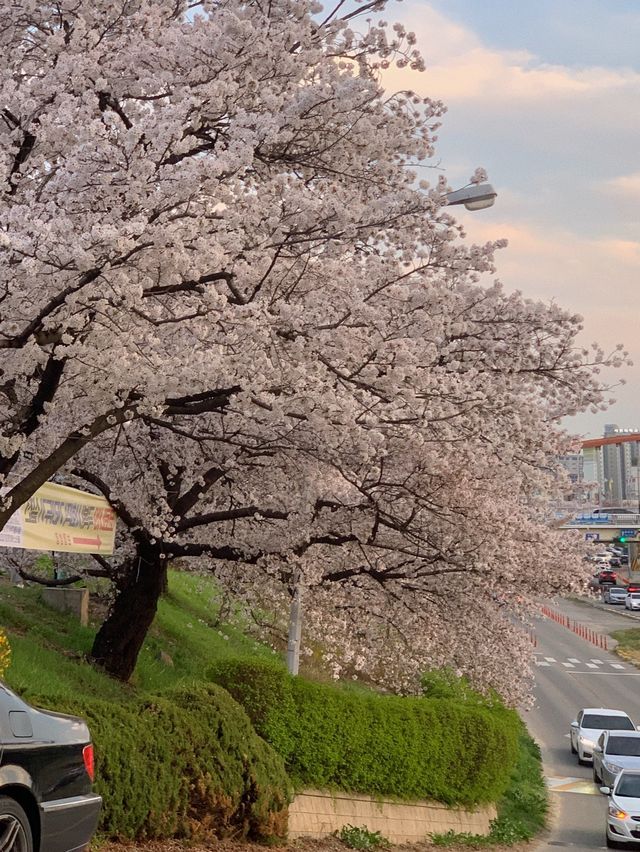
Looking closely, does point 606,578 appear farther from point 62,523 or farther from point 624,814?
point 62,523

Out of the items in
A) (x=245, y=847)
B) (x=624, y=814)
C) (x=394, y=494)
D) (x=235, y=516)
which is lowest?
(x=624, y=814)

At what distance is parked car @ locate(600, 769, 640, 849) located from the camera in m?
17.4

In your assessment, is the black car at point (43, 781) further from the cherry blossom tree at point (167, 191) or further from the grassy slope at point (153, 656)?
the cherry blossom tree at point (167, 191)

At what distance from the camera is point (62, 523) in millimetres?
12695

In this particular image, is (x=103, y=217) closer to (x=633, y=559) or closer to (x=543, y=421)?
(x=543, y=421)

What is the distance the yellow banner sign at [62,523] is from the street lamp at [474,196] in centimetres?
566

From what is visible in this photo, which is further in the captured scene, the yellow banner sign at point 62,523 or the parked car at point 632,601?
the parked car at point 632,601

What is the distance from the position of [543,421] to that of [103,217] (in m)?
6.08

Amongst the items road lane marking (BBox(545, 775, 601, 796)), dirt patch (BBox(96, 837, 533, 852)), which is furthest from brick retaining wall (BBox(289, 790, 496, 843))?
road lane marking (BBox(545, 775, 601, 796))

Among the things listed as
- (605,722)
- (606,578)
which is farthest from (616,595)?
(605,722)

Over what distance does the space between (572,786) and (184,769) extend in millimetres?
17549

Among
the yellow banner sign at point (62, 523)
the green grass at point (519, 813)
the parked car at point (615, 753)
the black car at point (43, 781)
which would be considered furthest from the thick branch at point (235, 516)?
the parked car at point (615, 753)

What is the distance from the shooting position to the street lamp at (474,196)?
37.8 feet

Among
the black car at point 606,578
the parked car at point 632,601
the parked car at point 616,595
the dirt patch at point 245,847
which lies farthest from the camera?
the black car at point 606,578
